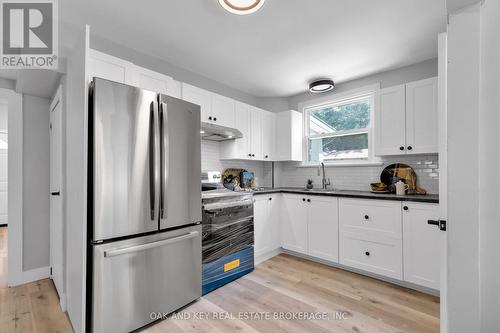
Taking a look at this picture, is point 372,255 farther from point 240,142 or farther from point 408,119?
point 240,142

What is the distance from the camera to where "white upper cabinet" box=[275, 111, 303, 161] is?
380 centimetres

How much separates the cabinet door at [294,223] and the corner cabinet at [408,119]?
1.21m

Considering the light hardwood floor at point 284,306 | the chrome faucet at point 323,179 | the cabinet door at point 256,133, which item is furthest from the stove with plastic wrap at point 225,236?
the chrome faucet at point 323,179

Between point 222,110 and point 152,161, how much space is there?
59.9 inches

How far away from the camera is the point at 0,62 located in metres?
2.20

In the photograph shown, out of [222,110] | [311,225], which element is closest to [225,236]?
[311,225]

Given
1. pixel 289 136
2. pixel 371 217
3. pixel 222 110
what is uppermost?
pixel 222 110

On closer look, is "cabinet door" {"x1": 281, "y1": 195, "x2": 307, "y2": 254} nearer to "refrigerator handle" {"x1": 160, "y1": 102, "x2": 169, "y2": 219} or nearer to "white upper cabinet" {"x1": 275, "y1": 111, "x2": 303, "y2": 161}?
"white upper cabinet" {"x1": 275, "y1": 111, "x2": 303, "y2": 161}

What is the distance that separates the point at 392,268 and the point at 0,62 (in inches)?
172

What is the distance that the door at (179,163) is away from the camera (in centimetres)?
189

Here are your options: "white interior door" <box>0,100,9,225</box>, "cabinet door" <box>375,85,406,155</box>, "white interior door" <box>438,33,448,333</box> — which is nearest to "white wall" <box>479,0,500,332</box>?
"white interior door" <box>438,33,448,333</box>

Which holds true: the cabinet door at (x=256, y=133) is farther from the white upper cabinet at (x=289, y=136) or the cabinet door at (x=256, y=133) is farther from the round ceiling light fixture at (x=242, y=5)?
the round ceiling light fixture at (x=242, y=5)

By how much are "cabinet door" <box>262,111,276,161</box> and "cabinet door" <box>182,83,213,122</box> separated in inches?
43.5

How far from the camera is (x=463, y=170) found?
79cm
